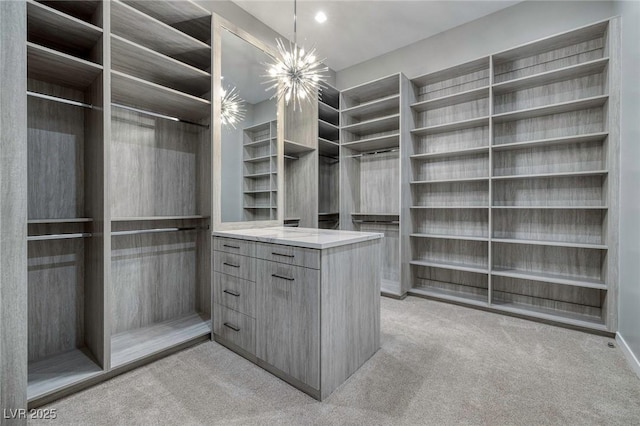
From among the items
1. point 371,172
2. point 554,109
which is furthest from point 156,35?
point 554,109

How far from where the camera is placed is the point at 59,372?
1823mm

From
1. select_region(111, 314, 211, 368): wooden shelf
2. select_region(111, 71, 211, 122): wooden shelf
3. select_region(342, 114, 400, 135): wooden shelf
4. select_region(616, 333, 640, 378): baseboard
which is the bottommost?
select_region(616, 333, 640, 378): baseboard

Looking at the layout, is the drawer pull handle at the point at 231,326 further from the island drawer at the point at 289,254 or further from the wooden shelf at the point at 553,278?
the wooden shelf at the point at 553,278

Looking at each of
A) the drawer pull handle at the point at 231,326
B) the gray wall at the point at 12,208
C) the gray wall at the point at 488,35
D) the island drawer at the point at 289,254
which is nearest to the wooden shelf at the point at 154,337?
the drawer pull handle at the point at 231,326

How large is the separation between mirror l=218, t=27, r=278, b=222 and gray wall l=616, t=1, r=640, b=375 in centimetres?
293

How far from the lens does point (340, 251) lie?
5.91 ft

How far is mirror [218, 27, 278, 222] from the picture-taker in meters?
2.59

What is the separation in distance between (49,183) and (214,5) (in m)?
2.31

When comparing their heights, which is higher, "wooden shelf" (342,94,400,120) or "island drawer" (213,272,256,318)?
"wooden shelf" (342,94,400,120)

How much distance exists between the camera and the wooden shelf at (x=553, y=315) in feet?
8.55

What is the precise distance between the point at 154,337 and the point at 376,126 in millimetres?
3481

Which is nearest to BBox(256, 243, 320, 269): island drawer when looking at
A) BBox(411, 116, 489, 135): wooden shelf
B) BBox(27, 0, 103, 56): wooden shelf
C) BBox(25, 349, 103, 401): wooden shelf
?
BBox(25, 349, 103, 401): wooden shelf

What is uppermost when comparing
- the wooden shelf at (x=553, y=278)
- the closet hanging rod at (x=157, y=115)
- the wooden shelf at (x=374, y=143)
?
the wooden shelf at (x=374, y=143)

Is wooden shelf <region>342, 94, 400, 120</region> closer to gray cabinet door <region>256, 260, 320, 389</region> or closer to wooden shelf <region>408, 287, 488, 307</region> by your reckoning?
wooden shelf <region>408, 287, 488, 307</region>
